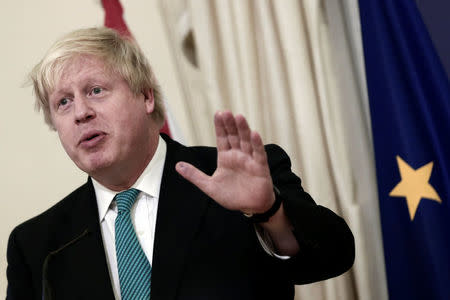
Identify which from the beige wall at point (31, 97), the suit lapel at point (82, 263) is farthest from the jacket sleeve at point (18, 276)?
the beige wall at point (31, 97)

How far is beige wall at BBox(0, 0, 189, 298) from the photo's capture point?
2.64m

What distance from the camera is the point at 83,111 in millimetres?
1531

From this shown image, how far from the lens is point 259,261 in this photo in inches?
56.6

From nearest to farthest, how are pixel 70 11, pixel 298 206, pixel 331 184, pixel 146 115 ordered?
pixel 298 206
pixel 146 115
pixel 331 184
pixel 70 11

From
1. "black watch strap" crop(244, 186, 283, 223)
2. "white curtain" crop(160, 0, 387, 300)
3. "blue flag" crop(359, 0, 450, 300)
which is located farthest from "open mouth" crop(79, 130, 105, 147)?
"blue flag" crop(359, 0, 450, 300)

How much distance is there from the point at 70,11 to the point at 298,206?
6.54 feet

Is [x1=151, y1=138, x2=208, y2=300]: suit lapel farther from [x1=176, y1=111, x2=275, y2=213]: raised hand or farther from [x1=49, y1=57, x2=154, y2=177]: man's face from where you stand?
[x1=176, y1=111, x2=275, y2=213]: raised hand

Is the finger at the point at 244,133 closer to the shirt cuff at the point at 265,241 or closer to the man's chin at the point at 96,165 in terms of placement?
the shirt cuff at the point at 265,241

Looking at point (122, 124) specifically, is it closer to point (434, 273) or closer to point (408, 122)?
point (408, 122)

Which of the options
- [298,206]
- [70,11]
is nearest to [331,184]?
[298,206]

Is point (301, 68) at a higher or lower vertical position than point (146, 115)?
higher

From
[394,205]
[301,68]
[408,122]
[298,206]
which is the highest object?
[301,68]

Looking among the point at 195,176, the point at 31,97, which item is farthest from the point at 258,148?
the point at 31,97

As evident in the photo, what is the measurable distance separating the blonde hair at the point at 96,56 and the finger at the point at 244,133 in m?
0.61
